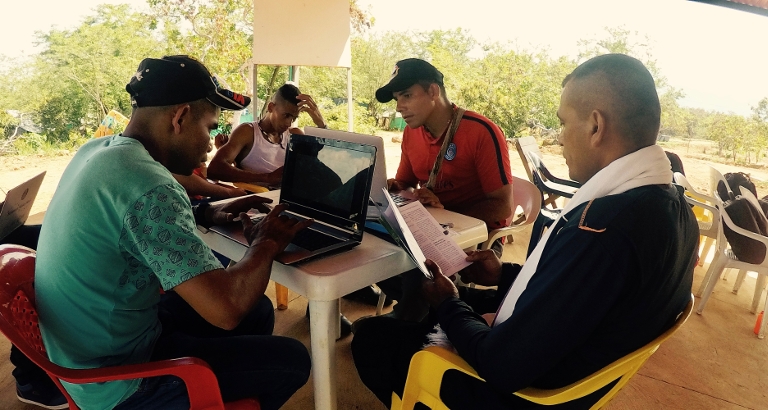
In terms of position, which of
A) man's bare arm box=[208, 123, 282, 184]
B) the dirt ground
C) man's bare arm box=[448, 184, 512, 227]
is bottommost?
the dirt ground

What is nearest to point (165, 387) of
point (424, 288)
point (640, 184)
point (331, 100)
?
point (424, 288)

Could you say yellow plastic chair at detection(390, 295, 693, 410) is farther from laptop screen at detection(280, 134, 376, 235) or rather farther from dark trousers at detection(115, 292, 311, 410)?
laptop screen at detection(280, 134, 376, 235)

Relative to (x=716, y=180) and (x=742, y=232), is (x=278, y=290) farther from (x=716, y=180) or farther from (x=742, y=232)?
(x=716, y=180)

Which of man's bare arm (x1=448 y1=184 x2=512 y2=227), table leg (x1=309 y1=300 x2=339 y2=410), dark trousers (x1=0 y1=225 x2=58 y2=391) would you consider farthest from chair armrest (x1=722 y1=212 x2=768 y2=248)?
dark trousers (x1=0 y1=225 x2=58 y2=391)

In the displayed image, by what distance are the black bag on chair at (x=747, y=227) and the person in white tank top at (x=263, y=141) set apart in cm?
282

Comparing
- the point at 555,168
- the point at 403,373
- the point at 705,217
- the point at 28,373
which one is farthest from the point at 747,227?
the point at 555,168

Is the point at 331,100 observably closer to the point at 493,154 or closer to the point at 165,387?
the point at 493,154

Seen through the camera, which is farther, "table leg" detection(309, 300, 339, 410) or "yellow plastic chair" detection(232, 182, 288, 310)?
"yellow plastic chair" detection(232, 182, 288, 310)

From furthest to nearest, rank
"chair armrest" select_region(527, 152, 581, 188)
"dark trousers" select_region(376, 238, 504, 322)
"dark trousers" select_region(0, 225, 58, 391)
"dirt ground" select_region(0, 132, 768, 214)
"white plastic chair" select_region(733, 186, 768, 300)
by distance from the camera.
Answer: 1. "dirt ground" select_region(0, 132, 768, 214)
2. "chair armrest" select_region(527, 152, 581, 188)
3. "white plastic chair" select_region(733, 186, 768, 300)
4. "dark trousers" select_region(376, 238, 504, 322)
5. "dark trousers" select_region(0, 225, 58, 391)

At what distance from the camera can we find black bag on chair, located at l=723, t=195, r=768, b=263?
2.86 meters

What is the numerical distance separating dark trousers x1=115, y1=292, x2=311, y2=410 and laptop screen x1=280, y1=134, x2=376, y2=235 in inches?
17.4

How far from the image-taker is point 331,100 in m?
9.78

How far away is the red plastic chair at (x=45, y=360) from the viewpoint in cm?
96

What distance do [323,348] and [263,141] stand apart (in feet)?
7.08
